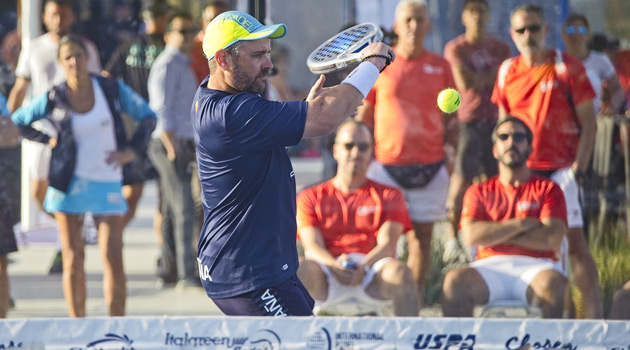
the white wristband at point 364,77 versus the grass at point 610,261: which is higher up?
the white wristband at point 364,77

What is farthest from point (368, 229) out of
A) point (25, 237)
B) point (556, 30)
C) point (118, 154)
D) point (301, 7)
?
point (25, 237)

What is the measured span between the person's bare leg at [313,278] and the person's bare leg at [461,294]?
658mm

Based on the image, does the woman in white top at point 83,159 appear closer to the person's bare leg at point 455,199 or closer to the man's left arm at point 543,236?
the person's bare leg at point 455,199

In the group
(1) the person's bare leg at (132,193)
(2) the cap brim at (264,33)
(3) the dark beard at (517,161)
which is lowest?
(1) the person's bare leg at (132,193)

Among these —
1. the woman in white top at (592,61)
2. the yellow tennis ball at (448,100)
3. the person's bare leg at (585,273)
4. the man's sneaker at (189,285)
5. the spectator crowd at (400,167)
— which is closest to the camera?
the yellow tennis ball at (448,100)

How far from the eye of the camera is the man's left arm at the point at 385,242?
590 centimetres

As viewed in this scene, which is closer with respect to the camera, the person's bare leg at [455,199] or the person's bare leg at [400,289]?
the person's bare leg at [400,289]

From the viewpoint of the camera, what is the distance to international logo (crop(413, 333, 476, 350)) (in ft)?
12.9

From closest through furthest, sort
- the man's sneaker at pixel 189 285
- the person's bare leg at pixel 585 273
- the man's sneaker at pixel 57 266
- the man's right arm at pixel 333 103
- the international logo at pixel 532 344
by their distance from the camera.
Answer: the man's right arm at pixel 333 103, the international logo at pixel 532 344, the person's bare leg at pixel 585 273, the man's sneaker at pixel 189 285, the man's sneaker at pixel 57 266

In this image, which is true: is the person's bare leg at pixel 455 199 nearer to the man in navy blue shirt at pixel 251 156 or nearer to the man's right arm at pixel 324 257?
the man's right arm at pixel 324 257

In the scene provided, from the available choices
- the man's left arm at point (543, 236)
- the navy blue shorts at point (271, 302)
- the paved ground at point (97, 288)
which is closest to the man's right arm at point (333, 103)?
the navy blue shorts at point (271, 302)

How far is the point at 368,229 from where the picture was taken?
607 cm

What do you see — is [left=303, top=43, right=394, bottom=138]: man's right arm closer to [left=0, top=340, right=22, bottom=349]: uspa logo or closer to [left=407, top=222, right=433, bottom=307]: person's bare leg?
[left=0, top=340, right=22, bottom=349]: uspa logo

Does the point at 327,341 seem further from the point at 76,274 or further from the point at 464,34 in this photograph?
the point at 464,34
